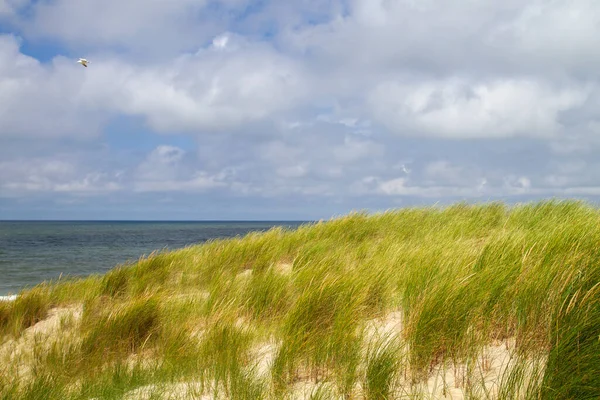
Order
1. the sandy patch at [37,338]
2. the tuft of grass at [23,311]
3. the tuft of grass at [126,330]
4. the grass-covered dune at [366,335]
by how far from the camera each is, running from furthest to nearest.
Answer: the tuft of grass at [23,311] → the sandy patch at [37,338] → the tuft of grass at [126,330] → the grass-covered dune at [366,335]

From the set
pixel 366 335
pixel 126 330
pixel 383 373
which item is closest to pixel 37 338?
pixel 126 330

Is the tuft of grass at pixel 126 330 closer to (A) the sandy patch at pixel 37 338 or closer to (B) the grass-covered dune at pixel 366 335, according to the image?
(B) the grass-covered dune at pixel 366 335

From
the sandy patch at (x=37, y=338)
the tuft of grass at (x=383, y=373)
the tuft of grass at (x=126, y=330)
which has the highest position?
the tuft of grass at (x=383, y=373)

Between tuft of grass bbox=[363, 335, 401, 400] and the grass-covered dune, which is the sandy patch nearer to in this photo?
the grass-covered dune

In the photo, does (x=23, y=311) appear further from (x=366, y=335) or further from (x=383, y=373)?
(x=383, y=373)

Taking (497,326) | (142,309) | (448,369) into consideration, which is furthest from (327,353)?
(142,309)

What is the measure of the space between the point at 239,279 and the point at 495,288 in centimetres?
409

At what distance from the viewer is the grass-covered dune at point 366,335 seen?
9.68ft

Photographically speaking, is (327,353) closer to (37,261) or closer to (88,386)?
(88,386)

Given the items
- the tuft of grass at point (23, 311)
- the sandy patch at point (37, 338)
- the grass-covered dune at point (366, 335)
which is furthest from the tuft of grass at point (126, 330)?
the tuft of grass at point (23, 311)

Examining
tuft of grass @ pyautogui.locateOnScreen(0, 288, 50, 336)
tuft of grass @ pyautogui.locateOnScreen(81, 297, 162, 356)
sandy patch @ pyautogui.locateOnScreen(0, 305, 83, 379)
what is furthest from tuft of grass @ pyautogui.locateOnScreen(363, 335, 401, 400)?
tuft of grass @ pyautogui.locateOnScreen(0, 288, 50, 336)

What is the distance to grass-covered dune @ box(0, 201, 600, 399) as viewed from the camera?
2.95 m

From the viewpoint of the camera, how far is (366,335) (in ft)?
13.0

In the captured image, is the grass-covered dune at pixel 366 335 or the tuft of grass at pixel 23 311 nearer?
the grass-covered dune at pixel 366 335
